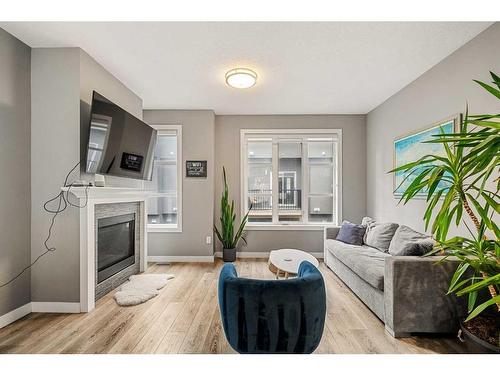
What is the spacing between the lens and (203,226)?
449 centimetres

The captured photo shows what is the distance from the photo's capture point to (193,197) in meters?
4.52

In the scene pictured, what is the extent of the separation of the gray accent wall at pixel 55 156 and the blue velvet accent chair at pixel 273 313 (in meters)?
2.04

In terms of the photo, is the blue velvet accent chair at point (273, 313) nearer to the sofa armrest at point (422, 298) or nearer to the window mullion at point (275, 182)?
the sofa armrest at point (422, 298)

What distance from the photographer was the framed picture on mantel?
2645mm

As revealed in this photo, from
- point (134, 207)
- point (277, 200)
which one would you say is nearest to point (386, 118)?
point (277, 200)

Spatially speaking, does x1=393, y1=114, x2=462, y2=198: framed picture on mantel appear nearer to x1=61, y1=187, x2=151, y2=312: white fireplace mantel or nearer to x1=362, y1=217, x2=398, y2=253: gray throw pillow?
x1=362, y1=217, x2=398, y2=253: gray throw pillow

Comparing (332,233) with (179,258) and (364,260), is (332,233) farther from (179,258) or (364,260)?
(179,258)

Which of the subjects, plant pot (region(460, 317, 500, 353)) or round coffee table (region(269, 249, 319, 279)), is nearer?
plant pot (region(460, 317, 500, 353))

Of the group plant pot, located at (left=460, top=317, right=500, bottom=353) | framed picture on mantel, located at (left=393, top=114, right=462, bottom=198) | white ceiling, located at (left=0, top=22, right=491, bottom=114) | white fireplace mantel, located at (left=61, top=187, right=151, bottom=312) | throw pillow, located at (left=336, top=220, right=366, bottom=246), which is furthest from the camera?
throw pillow, located at (left=336, top=220, right=366, bottom=246)

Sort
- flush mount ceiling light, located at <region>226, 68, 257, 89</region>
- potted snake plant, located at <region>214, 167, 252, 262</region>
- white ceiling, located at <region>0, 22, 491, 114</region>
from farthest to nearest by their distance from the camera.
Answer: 1. potted snake plant, located at <region>214, 167, 252, 262</region>
2. flush mount ceiling light, located at <region>226, 68, 257, 89</region>
3. white ceiling, located at <region>0, 22, 491, 114</region>

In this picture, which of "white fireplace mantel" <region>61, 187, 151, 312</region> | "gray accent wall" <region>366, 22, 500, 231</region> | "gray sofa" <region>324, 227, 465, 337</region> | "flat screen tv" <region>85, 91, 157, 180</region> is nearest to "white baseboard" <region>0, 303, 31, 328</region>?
"white fireplace mantel" <region>61, 187, 151, 312</region>

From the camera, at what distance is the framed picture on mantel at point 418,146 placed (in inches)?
104
